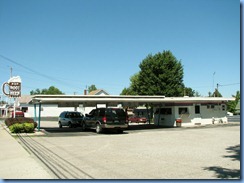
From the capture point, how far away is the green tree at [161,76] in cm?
4703

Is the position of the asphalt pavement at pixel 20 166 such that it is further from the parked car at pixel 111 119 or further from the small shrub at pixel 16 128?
the parked car at pixel 111 119

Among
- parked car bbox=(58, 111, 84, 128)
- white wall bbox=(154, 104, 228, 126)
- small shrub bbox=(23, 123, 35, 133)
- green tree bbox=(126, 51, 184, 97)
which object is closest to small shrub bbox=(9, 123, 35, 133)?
small shrub bbox=(23, 123, 35, 133)

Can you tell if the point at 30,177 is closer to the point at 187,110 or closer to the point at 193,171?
the point at 193,171

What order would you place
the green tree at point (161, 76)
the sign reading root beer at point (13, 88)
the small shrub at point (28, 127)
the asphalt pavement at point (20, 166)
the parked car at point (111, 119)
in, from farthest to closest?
the green tree at point (161, 76)
the sign reading root beer at point (13, 88)
the small shrub at point (28, 127)
the parked car at point (111, 119)
the asphalt pavement at point (20, 166)

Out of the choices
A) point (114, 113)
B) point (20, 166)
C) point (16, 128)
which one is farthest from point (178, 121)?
point (20, 166)

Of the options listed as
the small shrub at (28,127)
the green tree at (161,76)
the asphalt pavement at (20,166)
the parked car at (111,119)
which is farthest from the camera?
the green tree at (161,76)

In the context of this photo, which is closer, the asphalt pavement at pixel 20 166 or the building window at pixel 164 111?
the asphalt pavement at pixel 20 166

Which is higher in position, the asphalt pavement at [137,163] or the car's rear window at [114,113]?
the car's rear window at [114,113]

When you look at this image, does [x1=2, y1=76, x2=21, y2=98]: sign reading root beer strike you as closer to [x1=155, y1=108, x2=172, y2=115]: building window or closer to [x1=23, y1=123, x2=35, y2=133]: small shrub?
[x1=23, y1=123, x2=35, y2=133]: small shrub

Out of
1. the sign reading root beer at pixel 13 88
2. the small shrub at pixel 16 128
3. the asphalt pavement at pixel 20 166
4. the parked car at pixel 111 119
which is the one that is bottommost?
the asphalt pavement at pixel 20 166

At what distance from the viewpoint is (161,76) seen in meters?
47.5

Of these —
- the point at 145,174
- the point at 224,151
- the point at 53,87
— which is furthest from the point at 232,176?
the point at 53,87

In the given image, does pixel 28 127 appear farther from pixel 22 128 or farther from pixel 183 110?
pixel 183 110

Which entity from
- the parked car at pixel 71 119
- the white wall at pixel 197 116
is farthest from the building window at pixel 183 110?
the parked car at pixel 71 119
